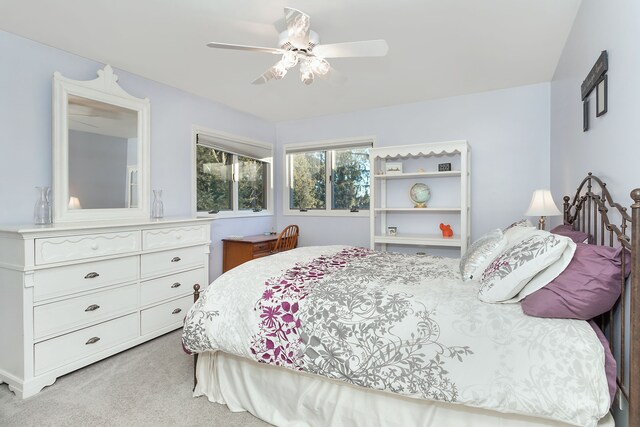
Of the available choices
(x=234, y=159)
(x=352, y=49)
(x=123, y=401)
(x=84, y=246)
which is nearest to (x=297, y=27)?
(x=352, y=49)

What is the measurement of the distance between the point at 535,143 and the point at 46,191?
4.37 meters

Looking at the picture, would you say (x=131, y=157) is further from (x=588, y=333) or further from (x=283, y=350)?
(x=588, y=333)

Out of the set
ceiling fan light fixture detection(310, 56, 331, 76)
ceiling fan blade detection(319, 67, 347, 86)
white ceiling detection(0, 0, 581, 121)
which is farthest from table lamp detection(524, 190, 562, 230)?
ceiling fan light fixture detection(310, 56, 331, 76)

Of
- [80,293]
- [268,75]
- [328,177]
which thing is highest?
[268,75]

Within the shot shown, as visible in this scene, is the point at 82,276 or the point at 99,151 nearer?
the point at 82,276

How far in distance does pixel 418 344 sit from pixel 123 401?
1779 millimetres

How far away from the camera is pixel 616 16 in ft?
4.88

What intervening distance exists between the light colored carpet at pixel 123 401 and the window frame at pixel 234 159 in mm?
1753

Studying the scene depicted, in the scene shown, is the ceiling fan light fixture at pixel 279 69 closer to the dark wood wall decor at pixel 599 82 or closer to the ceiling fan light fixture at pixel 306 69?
the ceiling fan light fixture at pixel 306 69

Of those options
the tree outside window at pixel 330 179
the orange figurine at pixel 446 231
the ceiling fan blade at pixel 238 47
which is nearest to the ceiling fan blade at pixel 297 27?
the ceiling fan blade at pixel 238 47

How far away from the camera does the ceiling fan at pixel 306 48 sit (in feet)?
6.52

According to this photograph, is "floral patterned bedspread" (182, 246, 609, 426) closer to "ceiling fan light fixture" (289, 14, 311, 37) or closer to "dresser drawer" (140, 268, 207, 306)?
"dresser drawer" (140, 268, 207, 306)

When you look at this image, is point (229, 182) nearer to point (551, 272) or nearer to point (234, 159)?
point (234, 159)

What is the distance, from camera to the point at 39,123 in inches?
99.7
